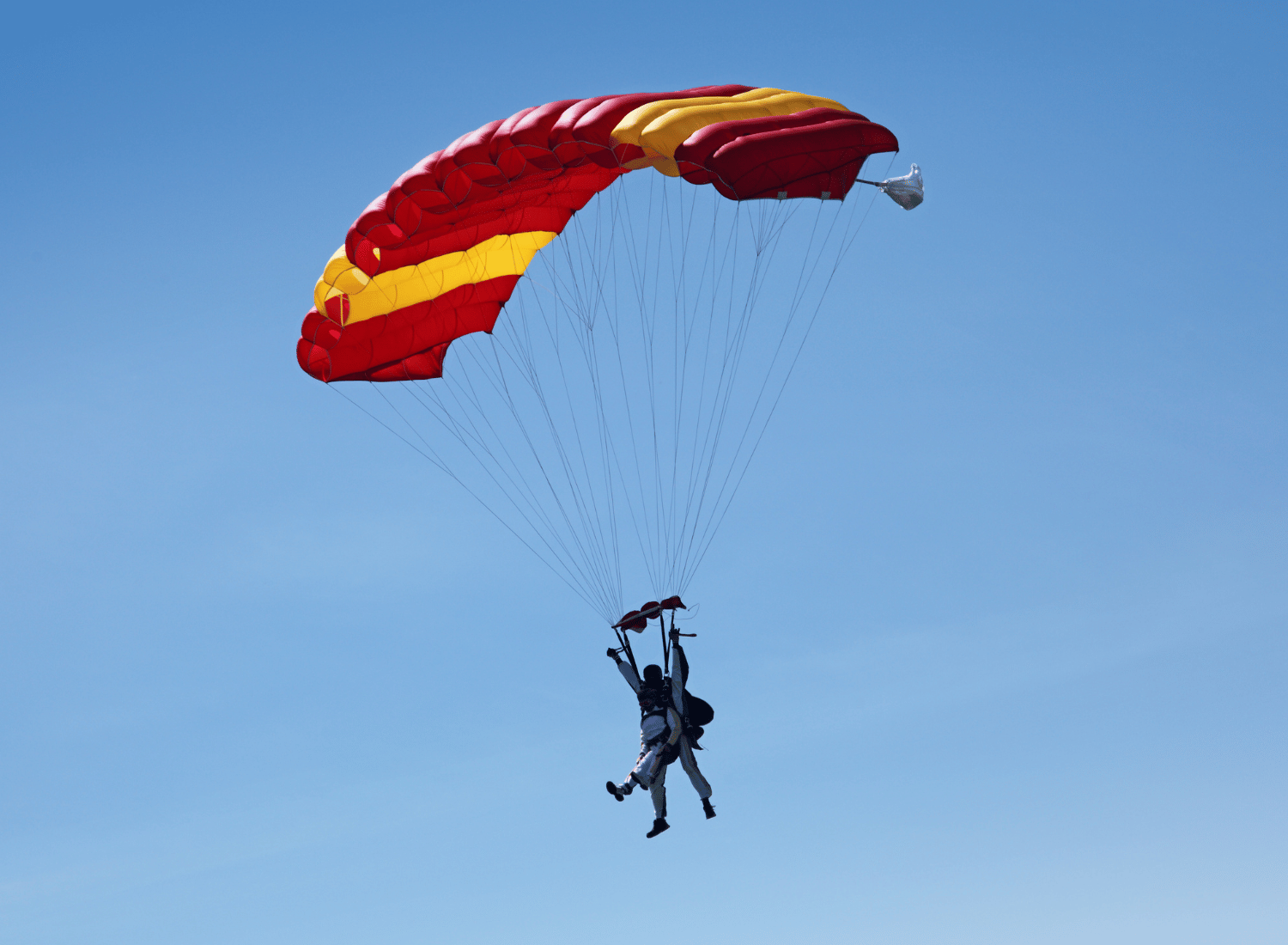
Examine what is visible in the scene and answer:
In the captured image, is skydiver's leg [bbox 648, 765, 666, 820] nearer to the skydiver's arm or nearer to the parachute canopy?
the skydiver's arm

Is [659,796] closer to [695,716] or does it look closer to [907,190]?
[695,716]

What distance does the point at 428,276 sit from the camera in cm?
2238

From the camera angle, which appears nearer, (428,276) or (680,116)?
(680,116)

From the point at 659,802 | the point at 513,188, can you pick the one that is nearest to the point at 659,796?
the point at 659,802

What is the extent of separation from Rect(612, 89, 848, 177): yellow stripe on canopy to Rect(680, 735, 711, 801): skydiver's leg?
6.09 meters

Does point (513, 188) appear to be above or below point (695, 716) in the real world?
above

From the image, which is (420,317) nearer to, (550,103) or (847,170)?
(550,103)

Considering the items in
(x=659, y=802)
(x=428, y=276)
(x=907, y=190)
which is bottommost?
(x=659, y=802)

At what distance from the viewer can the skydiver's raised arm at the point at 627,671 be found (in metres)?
19.8

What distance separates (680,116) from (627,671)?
599 cm

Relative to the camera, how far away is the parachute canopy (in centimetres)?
1823

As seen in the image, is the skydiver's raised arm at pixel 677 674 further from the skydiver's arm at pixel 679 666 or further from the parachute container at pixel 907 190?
the parachute container at pixel 907 190

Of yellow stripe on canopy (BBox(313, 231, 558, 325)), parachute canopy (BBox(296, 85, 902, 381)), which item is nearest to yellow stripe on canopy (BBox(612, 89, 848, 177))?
parachute canopy (BBox(296, 85, 902, 381))

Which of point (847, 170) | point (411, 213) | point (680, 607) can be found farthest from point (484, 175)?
point (680, 607)
